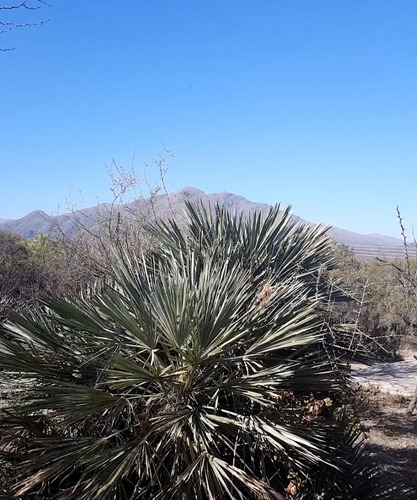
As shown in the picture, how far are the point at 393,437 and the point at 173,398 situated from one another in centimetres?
623

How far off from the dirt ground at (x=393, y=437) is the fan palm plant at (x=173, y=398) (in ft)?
6.87

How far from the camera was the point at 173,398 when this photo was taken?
3439 millimetres

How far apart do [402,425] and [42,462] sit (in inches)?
296

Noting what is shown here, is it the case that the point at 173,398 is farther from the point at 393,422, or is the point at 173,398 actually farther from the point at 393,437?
the point at 393,422

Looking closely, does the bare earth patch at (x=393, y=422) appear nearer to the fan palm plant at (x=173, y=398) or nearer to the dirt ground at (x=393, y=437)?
the dirt ground at (x=393, y=437)

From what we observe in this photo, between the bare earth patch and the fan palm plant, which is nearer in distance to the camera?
the fan palm plant

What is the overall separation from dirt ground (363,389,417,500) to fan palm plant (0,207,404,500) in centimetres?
210

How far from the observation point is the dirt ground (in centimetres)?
666

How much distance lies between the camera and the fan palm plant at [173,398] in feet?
10.5

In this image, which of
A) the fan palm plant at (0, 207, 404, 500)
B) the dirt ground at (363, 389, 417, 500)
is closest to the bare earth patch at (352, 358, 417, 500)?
the dirt ground at (363, 389, 417, 500)

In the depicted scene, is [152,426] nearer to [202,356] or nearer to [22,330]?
[202,356]

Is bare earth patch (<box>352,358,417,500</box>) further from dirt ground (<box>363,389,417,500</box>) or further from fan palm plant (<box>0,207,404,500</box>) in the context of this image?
fan palm plant (<box>0,207,404,500</box>)

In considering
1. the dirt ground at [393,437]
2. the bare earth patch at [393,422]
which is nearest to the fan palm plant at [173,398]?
the bare earth patch at [393,422]

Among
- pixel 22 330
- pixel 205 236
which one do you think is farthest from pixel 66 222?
pixel 22 330
